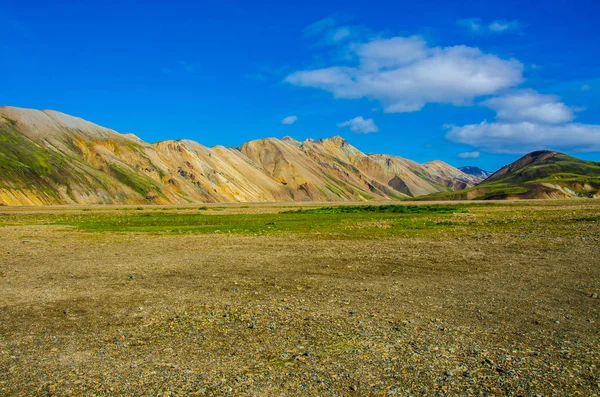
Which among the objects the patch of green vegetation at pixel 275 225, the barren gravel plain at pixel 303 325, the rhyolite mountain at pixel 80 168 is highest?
the rhyolite mountain at pixel 80 168

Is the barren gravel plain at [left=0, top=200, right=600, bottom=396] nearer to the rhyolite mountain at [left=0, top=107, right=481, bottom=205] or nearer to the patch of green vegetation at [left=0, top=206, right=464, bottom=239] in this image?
the patch of green vegetation at [left=0, top=206, right=464, bottom=239]

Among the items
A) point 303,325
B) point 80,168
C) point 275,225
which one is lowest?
point 303,325

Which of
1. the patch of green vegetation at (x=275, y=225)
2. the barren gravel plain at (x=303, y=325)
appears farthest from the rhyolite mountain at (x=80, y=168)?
the barren gravel plain at (x=303, y=325)

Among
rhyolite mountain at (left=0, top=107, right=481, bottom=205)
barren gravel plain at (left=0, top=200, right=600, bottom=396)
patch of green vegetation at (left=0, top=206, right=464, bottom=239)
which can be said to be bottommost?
barren gravel plain at (left=0, top=200, right=600, bottom=396)

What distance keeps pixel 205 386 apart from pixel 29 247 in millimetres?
23926

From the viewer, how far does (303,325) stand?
421 inches

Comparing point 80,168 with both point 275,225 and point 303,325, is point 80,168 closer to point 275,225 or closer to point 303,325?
point 275,225

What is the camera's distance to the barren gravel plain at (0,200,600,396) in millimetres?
7613

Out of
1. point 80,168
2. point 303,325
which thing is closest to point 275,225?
point 303,325

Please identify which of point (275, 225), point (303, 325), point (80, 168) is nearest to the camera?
point (303, 325)

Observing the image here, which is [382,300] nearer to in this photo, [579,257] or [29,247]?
[579,257]

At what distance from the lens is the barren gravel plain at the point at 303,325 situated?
7613 mm

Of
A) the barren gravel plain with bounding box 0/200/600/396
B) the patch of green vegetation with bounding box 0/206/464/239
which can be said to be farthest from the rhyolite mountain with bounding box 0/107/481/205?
the barren gravel plain with bounding box 0/200/600/396

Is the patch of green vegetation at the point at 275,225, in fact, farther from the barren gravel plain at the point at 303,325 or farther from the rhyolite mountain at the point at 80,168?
the rhyolite mountain at the point at 80,168
